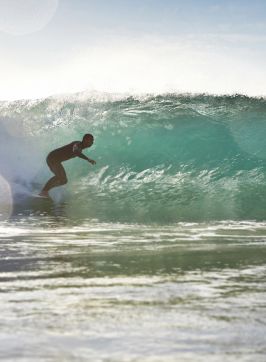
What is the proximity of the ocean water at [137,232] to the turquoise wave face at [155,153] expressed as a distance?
45 mm

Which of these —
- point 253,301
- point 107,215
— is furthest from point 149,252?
point 107,215

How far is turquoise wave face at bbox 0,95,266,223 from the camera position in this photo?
1277cm

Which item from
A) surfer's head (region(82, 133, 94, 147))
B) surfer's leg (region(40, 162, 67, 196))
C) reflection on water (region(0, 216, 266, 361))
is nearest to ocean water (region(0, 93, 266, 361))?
reflection on water (region(0, 216, 266, 361))

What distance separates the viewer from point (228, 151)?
61.7 ft

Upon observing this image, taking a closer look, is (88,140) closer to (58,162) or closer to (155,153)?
(58,162)

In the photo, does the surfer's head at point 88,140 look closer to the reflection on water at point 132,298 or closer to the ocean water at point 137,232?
the ocean water at point 137,232

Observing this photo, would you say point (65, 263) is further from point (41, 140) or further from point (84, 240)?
point (41, 140)

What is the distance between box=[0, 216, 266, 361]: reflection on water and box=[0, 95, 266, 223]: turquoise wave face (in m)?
3.40

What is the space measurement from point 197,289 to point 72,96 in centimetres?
1757

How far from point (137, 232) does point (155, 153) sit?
10.1 m

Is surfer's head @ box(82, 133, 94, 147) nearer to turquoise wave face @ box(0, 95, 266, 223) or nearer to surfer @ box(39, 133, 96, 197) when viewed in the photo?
surfer @ box(39, 133, 96, 197)

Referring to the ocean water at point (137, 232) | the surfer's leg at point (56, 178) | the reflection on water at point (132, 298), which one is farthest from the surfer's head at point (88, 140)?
the reflection on water at point (132, 298)

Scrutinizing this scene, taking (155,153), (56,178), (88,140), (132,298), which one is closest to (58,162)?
(56,178)

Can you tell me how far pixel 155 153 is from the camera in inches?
736
